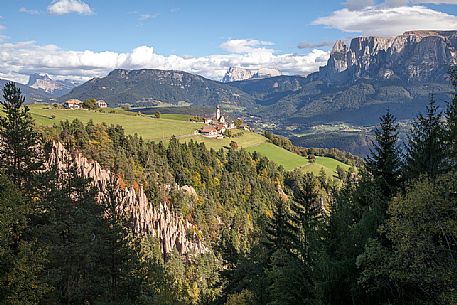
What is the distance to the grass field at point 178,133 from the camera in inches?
4919

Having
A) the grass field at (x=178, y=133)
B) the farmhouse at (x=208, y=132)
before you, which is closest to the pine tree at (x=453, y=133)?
the grass field at (x=178, y=133)

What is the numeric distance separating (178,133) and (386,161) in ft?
385

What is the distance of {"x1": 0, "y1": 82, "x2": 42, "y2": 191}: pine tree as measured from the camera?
1423 inches

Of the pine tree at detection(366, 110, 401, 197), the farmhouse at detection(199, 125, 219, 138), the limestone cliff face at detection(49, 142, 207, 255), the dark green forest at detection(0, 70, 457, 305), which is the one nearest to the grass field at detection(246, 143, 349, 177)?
the farmhouse at detection(199, 125, 219, 138)

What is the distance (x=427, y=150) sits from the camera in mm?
26641

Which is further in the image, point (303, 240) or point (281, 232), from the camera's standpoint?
point (303, 240)

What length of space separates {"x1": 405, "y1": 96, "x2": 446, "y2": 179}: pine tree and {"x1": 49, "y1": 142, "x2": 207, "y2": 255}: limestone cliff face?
5063 centimetres

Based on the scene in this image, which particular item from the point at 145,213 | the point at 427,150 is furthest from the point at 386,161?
the point at 145,213

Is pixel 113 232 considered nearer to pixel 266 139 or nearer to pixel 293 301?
pixel 293 301

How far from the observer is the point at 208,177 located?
371 ft

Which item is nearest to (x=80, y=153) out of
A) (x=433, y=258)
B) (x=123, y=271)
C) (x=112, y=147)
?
(x=112, y=147)

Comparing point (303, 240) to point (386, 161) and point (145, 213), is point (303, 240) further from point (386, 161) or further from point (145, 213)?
point (145, 213)

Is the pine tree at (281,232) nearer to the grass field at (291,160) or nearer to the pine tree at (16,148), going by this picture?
the pine tree at (16,148)

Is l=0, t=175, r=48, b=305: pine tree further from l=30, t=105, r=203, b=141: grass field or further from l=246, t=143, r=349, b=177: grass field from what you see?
l=246, t=143, r=349, b=177: grass field
